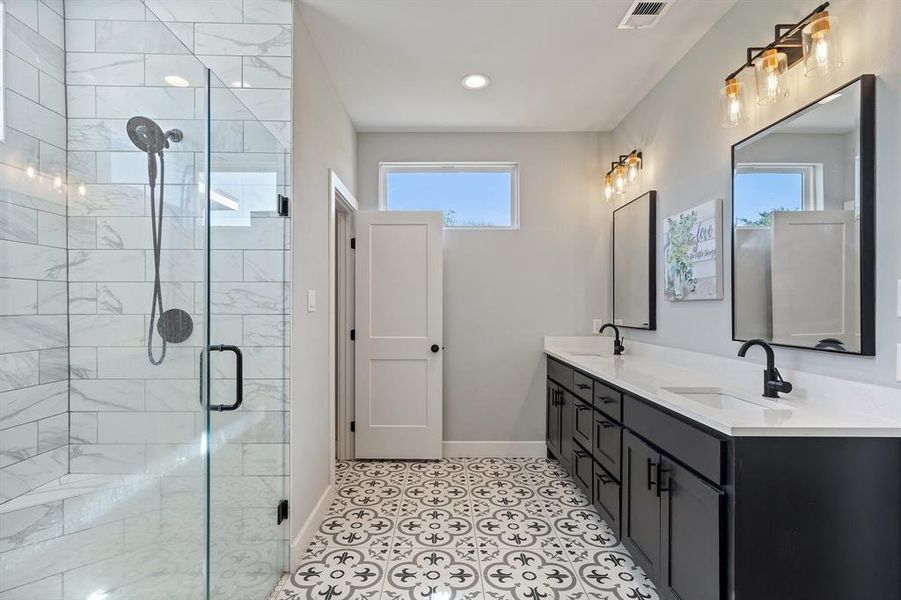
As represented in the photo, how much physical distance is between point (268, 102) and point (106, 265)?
1.03 meters

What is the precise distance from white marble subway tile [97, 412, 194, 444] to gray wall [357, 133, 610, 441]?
7.56 feet

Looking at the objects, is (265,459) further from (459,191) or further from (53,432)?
(459,191)

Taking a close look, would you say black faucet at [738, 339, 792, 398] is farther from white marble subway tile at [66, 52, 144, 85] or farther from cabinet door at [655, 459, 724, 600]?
white marble subway tile at [66, 52, 144, 85]

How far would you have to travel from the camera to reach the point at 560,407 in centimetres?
312

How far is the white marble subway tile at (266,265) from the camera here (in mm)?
1868

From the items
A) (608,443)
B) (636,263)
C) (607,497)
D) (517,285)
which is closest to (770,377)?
(608,443)

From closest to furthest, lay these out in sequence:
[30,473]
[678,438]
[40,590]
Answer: [40,590], [30,473], [678,438]

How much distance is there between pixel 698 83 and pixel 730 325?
4.40 ft

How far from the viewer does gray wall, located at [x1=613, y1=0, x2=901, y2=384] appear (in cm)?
135

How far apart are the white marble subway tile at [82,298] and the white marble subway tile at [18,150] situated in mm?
368

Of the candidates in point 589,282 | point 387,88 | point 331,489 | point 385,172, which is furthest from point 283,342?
point 589,282

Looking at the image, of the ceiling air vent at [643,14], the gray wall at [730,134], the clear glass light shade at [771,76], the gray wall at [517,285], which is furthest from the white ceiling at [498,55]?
the clear glass light shade at [771,76]

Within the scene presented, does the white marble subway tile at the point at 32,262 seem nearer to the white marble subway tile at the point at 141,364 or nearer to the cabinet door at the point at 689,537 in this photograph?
the white marble subway tile at the point at 141,364

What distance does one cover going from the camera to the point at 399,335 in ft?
11.3
